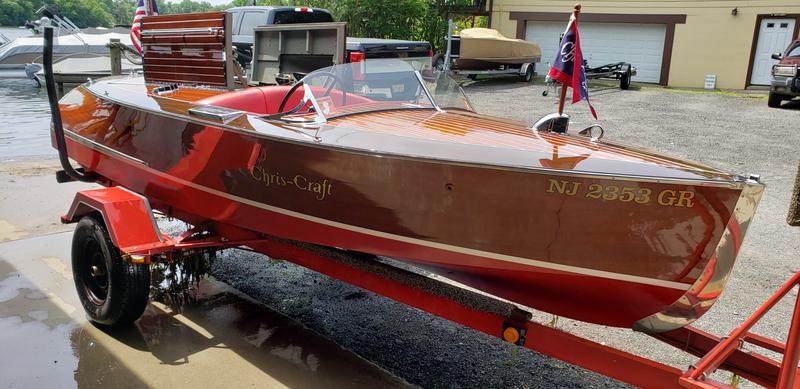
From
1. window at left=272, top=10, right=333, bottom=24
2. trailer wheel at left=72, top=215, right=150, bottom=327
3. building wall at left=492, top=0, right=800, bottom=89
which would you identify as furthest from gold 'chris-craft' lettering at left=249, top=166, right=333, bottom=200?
building wall at left=492, top=0, right=800, bottom=89

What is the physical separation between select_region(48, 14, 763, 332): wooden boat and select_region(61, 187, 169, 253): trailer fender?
9.8 inches

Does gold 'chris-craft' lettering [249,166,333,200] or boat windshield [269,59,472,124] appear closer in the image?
gold 'chris-craft' lettering [249,166,333,200]

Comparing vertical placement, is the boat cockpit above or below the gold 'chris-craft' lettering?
above

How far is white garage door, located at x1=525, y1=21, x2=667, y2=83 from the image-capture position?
16.9 m

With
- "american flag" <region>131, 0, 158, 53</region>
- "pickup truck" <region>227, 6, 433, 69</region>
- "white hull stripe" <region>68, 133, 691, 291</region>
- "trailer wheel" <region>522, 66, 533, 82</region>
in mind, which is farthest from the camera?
"trailer wheel" <region>522, 66, 533, 82</region>

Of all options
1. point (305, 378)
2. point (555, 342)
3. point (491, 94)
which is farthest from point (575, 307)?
point (491, 94)

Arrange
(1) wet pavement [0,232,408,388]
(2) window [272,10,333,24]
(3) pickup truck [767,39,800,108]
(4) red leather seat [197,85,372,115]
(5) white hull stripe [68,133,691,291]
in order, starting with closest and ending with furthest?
(5) white hull stripe [68,133,691,291] < (1) wet pavement [0,232,408,388] < (4) red leather seat [197,85,372,115] < (2) window [272,10,333,24] < (3) pickup truck [767,39,800,108]

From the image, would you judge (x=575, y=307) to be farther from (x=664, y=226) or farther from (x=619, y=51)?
(x=619, y=51)

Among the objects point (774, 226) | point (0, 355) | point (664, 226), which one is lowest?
point (0, 355)

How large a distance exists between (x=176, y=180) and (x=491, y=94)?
11.4 metres

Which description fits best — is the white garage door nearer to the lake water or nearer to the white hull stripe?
the lake water

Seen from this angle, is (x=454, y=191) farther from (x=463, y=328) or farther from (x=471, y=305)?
(x=463, y=328)

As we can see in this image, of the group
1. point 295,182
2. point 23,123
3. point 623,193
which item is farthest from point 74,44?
point 623,193

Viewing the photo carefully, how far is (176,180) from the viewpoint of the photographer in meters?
3.51
